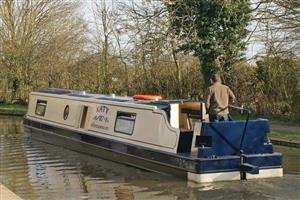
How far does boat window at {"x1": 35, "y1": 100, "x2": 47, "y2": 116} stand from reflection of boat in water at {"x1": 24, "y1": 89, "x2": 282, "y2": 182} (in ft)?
6.73

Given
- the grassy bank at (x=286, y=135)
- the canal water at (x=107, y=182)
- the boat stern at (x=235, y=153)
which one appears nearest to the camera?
the canal water at (x=107, y=182)

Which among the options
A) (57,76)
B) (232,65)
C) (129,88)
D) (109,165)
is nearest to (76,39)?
(57,76)

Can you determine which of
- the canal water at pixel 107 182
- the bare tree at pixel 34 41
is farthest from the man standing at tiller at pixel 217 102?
the bare tree at pixel 34 41

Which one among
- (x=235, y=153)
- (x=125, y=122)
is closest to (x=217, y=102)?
(x=235, y=153)

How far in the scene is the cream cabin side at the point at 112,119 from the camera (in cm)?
1207

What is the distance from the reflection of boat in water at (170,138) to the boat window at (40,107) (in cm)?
205

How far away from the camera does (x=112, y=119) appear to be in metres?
14.2

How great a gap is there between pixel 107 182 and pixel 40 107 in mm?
8534

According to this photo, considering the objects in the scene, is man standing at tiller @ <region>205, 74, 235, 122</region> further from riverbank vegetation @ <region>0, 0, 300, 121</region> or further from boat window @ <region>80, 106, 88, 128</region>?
riverbank vegetation @ <region>0, 0, 300, 121</region>

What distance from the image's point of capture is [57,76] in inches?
1355

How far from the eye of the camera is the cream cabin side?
12.1 metres

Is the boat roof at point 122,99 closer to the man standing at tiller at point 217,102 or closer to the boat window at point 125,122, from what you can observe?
the boat window at point 125,122

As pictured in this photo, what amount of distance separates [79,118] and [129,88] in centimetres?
1317

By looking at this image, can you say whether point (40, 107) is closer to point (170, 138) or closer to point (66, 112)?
point (66, 112)
